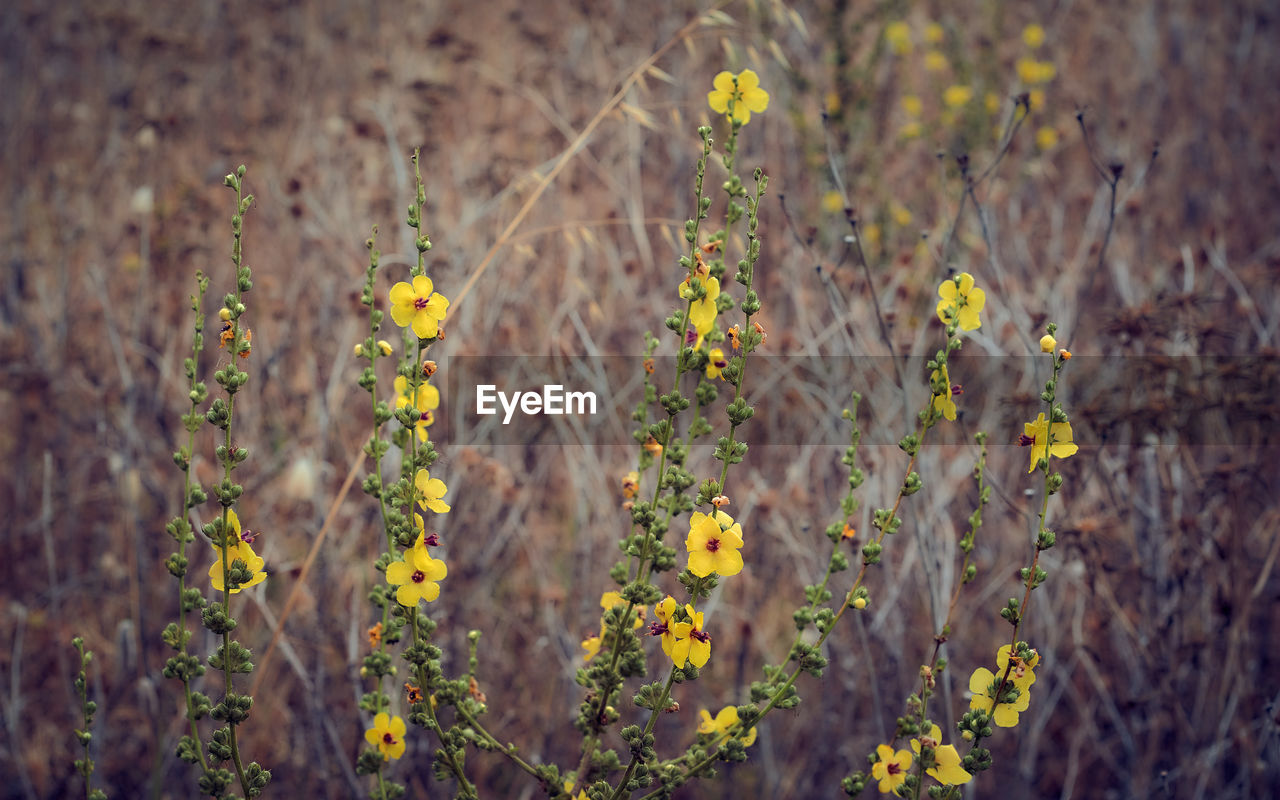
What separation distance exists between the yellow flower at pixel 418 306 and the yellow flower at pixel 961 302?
2.31 ft

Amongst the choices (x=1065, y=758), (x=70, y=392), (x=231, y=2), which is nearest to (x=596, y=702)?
(x=1065, y=758)

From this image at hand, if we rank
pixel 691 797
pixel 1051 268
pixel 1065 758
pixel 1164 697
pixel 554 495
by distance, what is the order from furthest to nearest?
pixel 1051 268 < pixel 554 495 < pixel 1065 758 < pixel 691 797 < pixel 1164 697

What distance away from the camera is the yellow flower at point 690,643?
1.08m

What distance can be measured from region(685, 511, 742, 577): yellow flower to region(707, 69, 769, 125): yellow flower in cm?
67

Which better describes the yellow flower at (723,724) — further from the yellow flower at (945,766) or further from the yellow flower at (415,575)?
the yellow flower at (415,575)

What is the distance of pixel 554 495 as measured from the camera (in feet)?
9.14

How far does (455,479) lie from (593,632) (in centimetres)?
56

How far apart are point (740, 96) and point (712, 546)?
76cm

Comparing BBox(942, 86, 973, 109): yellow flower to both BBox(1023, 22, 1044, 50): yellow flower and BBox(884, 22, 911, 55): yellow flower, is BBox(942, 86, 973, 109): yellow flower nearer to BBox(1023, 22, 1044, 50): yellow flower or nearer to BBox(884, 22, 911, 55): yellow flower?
BBox(884, 22, 911, 55): yellow flower

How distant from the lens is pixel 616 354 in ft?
9.45

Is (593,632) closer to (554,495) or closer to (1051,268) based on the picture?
(554,495)

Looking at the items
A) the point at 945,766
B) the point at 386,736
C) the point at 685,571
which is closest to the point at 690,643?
the point at 685,571

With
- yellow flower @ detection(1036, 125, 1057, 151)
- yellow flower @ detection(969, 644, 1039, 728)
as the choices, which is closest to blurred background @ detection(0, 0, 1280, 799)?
yellow flower @ detection(1036, 125, 1057, 151)

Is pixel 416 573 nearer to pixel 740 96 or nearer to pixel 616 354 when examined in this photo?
pixel 740 96
